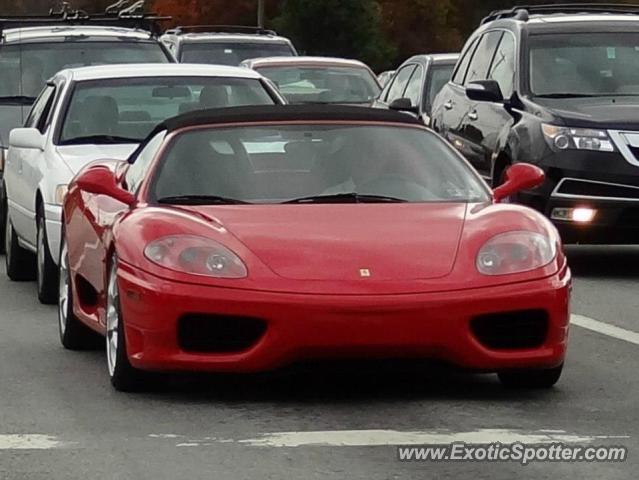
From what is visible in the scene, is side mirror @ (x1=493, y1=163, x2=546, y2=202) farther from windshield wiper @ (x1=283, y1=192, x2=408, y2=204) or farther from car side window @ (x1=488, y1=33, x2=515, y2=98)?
car side window @ (x1=488, y1=33, x2=515, y2=98)

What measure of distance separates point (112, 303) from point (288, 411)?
1.21m

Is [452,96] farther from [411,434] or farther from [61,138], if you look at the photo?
[411,434]

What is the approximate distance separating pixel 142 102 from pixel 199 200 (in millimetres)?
4826

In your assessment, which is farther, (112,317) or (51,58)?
(51,58)

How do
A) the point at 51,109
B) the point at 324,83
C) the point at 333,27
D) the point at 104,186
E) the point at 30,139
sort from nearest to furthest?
the point at 104,186, the point at 30,139, the point at 51,109, the point at 324,83, the point at 333,27

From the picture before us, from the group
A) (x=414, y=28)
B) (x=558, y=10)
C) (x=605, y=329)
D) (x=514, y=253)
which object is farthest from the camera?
(x=414, y=28)

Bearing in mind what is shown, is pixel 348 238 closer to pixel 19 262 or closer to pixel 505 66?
pixel 19 262

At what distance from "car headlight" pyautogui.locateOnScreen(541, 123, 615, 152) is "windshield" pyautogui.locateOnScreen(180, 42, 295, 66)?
16503mm

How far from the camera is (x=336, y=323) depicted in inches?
331

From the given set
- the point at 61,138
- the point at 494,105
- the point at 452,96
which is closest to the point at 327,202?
the point at 61,138

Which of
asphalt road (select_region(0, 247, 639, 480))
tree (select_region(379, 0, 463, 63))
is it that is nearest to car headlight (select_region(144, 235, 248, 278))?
Result: asphalt road (select_region(0, 247, 639, 480))

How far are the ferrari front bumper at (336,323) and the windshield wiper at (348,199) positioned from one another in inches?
38.9

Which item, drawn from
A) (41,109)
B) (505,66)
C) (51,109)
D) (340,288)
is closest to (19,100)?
(41,109)

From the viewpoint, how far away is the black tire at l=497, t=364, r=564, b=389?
902cm
